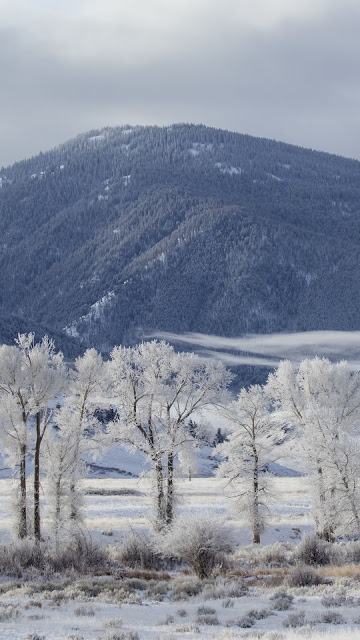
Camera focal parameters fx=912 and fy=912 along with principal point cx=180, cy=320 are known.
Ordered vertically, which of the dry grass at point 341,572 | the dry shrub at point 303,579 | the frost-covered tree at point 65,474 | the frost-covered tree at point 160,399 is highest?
the frost-covered tree at point 160,399

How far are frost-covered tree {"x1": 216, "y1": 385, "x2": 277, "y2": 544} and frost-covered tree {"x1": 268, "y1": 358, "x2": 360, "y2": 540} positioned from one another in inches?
56.9

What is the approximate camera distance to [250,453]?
49.8m

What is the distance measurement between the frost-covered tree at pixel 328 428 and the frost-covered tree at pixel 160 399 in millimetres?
4918

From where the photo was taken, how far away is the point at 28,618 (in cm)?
2350

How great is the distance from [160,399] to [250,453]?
21.2 ft

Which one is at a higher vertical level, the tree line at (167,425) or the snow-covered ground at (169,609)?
the tree line at (167,425)

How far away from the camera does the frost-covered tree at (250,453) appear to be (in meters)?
48.1

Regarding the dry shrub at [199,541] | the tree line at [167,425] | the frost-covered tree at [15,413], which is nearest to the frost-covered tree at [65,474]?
the tree line at [167,425]

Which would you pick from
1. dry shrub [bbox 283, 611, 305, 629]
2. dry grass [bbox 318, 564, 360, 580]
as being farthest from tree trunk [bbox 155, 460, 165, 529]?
dry shrub [bbox 283, 611, 305, 629]

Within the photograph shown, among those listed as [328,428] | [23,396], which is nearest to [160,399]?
[23,396]

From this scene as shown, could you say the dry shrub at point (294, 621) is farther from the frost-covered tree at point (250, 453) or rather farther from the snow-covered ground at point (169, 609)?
the frost-covered tree at point (250, 453)

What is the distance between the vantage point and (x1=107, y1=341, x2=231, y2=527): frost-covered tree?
1807 inches

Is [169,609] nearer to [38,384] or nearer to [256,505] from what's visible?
[38,384]

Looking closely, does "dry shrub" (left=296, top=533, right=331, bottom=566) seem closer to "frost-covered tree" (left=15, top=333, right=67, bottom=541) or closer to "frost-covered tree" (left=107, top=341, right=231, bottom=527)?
"frost-covered tree" (left=107, top=341, right=231, bottom=527)
